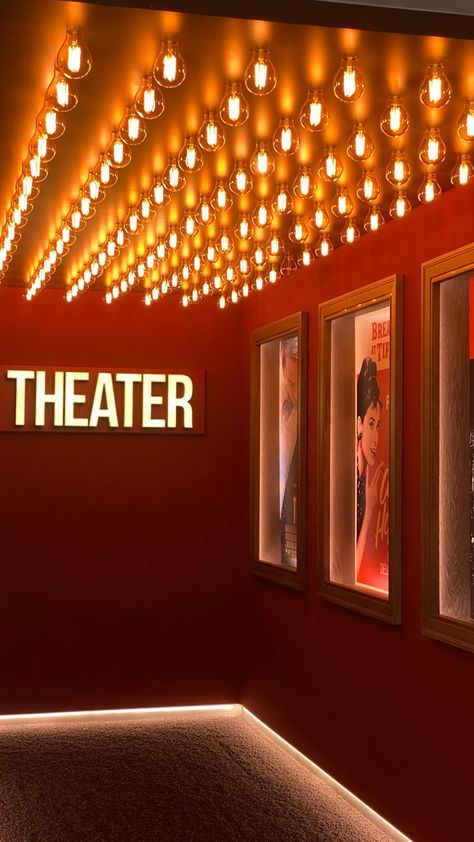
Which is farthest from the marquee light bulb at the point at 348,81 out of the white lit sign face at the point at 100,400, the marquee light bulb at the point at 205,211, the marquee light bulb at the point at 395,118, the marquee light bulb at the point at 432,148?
the white lit sign face at the point at 100,400

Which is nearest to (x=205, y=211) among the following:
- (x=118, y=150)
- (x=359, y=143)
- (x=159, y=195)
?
(x=159, y=195)

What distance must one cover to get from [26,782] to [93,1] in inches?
183

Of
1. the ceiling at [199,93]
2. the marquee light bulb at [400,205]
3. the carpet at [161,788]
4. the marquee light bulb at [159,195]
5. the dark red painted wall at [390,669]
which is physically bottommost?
the carpet at [161,788]

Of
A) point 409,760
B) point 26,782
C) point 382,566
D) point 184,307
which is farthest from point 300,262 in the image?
point 26,782

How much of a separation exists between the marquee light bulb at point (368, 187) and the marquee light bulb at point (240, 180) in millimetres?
497

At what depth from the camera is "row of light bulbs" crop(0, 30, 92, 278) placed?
3.08 meters

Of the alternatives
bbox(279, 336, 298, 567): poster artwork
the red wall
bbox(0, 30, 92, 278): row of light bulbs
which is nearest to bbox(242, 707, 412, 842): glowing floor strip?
the red wall

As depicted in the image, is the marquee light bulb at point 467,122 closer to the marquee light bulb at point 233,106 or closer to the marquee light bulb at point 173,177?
the marquee light bulb at point 233,106

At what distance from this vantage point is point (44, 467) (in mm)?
7547

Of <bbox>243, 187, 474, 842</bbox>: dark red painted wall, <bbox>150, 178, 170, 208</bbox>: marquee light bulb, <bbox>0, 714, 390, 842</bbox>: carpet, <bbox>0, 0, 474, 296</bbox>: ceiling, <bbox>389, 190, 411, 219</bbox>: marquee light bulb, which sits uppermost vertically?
<bbox>0, 0, 474, 296</bbox>: ceiling

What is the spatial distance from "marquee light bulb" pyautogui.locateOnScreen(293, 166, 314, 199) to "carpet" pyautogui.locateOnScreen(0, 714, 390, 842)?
3.13 meters

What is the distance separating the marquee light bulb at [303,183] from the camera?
4.43 metres

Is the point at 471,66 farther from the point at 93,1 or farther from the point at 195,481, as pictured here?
the point at 195,481

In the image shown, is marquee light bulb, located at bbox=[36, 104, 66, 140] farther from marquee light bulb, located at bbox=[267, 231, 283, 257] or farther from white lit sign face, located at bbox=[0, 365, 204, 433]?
white lit sign face, located at bbox=[0, 365, 204, 433]
